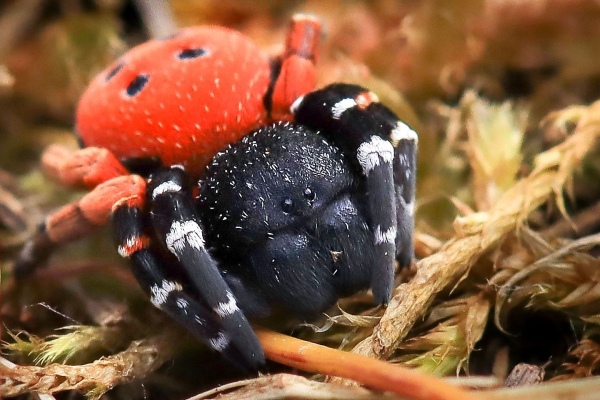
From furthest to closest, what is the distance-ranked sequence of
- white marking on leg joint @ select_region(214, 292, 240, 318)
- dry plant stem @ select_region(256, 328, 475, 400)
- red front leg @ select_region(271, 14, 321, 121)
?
red front leg @ select_region(271, 14, 321, 121) → white marking on leg joint @ select_region(214, 292, 240, 318) → dry plant stem @ select_region(256, 328, 475, 400)

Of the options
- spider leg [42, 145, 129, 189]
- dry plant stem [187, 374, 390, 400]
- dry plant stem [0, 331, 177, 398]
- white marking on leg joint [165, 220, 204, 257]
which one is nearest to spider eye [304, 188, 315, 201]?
white marking on leg joint [165, 220, 204, 257]

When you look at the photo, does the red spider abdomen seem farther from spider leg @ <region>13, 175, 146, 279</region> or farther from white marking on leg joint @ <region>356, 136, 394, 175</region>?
white marking on leg joint @ <region>356, 136, 394, 175</region>

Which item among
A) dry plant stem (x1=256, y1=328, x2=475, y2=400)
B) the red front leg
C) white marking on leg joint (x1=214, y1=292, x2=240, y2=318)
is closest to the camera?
dry plant stem (x1=256, y1=328, x2=475, y2=400)

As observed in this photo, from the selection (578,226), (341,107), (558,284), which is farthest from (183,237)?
(578,226)

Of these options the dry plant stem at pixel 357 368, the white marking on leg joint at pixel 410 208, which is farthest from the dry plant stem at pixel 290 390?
the white marking on leg joint at pixel 410 208

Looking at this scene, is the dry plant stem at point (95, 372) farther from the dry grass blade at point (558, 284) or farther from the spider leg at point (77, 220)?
the dry grass blade at point (558, 284)

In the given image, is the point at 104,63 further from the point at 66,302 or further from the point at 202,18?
the point at 66,302
